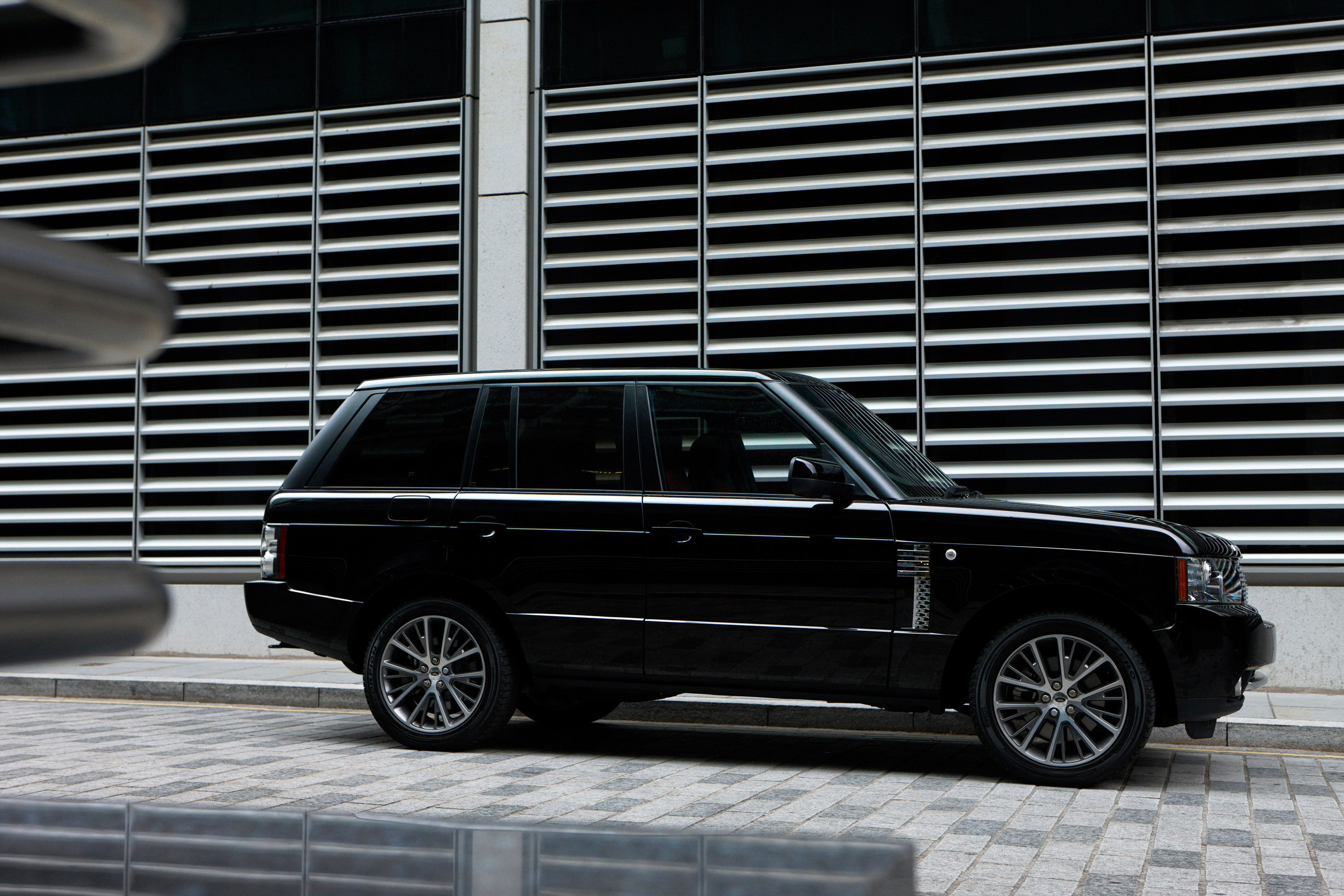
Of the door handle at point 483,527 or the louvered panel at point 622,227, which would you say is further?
the louvered panel at point 622,227

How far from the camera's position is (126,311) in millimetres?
727

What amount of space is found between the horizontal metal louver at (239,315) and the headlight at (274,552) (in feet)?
16.1

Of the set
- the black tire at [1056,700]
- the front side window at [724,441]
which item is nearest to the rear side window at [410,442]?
the front side window at [724,441]

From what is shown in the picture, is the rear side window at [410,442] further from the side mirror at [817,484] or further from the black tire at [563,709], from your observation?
the side mirror at [817,484]

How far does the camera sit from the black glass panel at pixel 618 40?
39.2 feet

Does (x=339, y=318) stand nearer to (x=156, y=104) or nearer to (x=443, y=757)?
(x=156, y=104)

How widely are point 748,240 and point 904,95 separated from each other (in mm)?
1747

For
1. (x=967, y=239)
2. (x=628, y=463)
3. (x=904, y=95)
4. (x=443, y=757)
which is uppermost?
(x=904, y=95)

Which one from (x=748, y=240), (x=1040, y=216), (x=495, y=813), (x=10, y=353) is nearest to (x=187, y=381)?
A: (x=748, y=240)

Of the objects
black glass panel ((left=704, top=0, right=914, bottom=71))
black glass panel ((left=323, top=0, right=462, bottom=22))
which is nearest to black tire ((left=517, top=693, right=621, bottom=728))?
black glass panel ((left=704, top=0, right=914, bottom=71))

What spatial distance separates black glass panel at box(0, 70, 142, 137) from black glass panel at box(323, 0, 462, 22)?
1974 millimetres

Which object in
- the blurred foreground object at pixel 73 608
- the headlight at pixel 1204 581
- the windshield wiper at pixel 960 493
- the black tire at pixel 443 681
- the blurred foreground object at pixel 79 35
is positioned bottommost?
the black tire at pixel 443 681

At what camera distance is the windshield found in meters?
6.74

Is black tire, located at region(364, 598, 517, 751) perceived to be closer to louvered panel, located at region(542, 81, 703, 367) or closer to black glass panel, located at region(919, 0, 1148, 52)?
louvered panel, located at region(542, 81, 703, 367)
